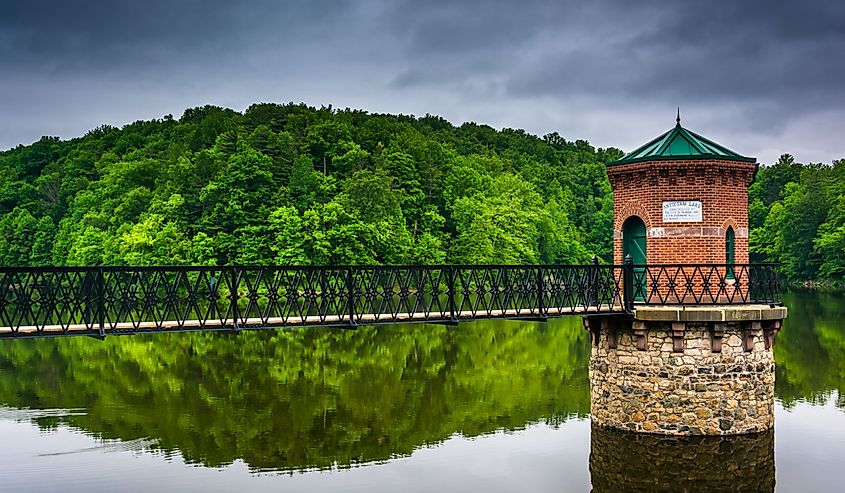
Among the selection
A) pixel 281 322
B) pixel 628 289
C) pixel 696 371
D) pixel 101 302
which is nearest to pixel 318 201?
pixel 628 289

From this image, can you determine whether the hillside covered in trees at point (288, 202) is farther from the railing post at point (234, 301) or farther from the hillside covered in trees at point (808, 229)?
the railing post at point (234, 301)

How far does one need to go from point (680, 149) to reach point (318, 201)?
3705 centimetres

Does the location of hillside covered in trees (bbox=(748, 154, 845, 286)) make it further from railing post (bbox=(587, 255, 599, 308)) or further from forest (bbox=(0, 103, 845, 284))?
railing post (bbox=(587, 255, 599, 308))

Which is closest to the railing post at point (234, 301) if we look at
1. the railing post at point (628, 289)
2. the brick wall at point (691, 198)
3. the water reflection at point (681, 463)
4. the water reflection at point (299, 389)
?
the water reflection at point (299, 389)

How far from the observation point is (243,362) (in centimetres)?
3278

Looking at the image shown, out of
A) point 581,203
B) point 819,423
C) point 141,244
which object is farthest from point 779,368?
point 581,203

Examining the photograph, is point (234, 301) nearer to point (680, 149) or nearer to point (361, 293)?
point (361, 293)

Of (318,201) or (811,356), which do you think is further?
(318,201)

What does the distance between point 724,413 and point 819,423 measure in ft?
13.7

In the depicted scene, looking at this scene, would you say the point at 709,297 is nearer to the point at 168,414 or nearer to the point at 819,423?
the point at 819,423

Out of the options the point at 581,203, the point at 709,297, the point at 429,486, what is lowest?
the point at 429,486

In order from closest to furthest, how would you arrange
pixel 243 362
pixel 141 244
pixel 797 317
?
pixel 243 362 → pixel 797 317 → pixel 141 244

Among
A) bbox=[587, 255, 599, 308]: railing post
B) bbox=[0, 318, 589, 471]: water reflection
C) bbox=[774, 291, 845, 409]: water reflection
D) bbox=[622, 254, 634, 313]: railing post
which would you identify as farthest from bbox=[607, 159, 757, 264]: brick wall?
bbox=[774, 291, 845, 409]: water reflection

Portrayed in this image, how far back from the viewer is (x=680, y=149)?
21.5 metres
